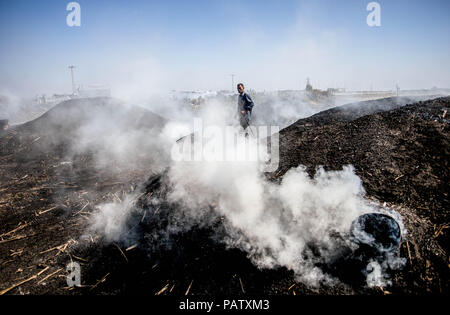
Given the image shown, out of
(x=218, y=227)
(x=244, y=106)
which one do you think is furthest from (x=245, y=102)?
(x=218, y=227)

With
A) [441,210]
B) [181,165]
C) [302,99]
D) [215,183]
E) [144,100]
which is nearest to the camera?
[441,210]

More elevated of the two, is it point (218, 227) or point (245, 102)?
point (245, 102)

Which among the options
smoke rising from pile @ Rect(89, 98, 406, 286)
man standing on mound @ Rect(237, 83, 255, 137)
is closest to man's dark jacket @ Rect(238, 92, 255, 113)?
man standing on mound @ Rect(237, 83, 255, 137)

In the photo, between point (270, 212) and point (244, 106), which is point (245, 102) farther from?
point (270, 212)

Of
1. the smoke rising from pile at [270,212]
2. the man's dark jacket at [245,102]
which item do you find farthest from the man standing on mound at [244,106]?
the smoke rising from pile at [270,212]

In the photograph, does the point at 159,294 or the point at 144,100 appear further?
the point at 144,100

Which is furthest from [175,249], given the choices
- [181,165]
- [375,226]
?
[375,226]

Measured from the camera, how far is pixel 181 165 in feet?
16.7

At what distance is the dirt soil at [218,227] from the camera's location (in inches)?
104

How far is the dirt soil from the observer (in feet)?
8.68

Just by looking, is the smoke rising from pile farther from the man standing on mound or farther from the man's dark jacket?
the man's dark jacket

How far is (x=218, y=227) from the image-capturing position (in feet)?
11.3

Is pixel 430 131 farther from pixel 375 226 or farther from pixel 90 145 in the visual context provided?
pixel 90 145
